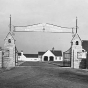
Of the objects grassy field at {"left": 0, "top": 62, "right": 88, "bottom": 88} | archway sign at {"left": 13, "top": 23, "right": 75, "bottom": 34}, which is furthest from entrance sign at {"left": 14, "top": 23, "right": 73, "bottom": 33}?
grassy field at {"left": 0, "top": 62, "right": 88, "bottom": 88}

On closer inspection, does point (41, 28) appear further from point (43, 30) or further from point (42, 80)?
point (42, 80)

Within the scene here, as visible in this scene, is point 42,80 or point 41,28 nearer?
point 42,80

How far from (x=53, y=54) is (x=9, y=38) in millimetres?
49567

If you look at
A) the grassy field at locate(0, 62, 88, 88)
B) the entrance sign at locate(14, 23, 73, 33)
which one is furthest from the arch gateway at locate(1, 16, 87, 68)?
the grassy field at locate(0, 62, 88, 88)

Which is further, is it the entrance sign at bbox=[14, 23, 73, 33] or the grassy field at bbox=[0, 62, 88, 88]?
the entrance sign at bbox=[14, 23, 73, 33]

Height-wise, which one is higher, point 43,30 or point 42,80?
point 43,30

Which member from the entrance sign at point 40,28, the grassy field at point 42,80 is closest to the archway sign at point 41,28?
the entrance sign at point 40,28

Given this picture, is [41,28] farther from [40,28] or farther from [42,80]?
[42,80]

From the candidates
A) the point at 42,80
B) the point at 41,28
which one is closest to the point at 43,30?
the point at 41,28

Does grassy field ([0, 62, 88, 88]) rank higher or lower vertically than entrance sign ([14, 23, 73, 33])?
lower

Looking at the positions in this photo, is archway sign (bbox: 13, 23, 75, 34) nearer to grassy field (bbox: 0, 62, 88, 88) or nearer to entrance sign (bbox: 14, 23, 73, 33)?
entrance sign (bbox: 14, 23, 73, 33)

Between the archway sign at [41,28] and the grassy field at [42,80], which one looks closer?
the grassy field at [42,80]

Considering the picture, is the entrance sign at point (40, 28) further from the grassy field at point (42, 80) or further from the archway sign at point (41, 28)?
the grassy field at point (42, 80)

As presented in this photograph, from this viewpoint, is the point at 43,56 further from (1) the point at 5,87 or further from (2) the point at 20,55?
(1) the point at 5,87
